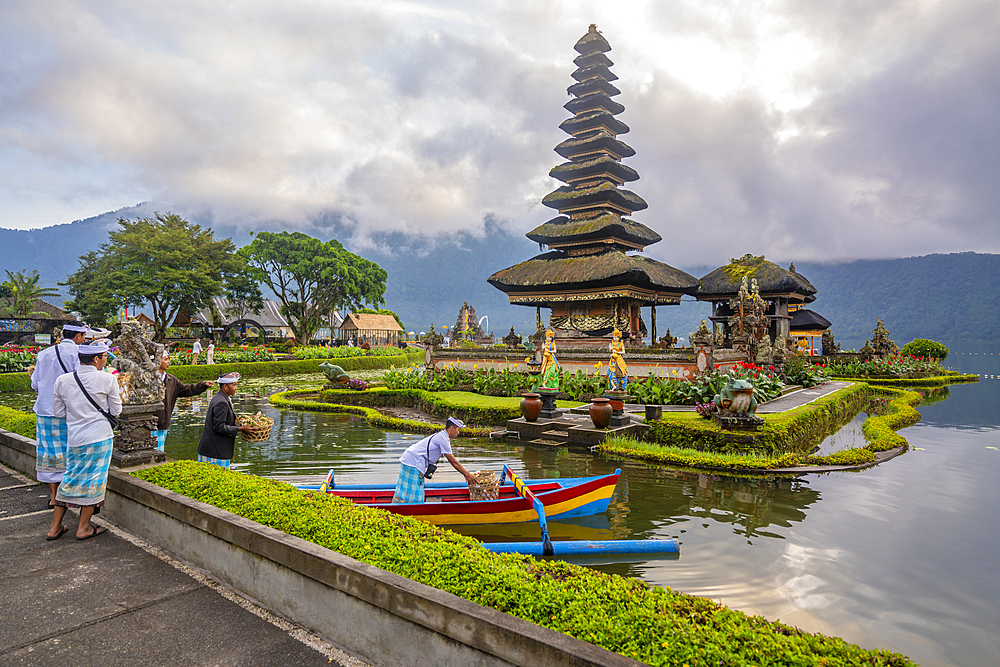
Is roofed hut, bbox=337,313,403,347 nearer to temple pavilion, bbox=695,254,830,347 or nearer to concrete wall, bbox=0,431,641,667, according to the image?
temple pavilion, bbox=695,254,830,347

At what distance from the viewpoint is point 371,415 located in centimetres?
1772

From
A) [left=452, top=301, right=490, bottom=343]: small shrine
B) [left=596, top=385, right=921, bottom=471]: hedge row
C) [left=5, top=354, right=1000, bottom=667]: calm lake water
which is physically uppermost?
[left=452, top=301, right=490, bottom=343]: small shrine

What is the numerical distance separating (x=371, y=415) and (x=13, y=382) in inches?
755

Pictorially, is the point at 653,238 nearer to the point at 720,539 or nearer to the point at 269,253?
the point at 720,539

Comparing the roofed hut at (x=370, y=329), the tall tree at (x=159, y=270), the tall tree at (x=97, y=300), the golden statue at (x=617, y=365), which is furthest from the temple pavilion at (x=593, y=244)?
the roofed hut at (x=370, y=329)

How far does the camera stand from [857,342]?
530ft

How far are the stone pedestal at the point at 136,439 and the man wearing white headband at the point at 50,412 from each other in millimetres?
656

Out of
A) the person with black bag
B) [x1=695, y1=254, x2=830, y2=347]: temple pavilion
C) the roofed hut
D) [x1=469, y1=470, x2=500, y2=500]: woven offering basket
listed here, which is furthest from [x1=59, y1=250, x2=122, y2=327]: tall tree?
[x1=695, y1=254, x2=830, y2=347]: temple pavilion

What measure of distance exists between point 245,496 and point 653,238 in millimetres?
31995

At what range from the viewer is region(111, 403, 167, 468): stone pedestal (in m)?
6.48

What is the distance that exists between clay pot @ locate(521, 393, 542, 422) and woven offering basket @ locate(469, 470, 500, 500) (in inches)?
285

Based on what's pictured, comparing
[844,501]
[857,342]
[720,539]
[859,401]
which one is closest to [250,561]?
[720,539]

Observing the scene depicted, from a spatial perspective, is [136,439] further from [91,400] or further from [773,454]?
[773,454]

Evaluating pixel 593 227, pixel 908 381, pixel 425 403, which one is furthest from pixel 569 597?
pixel 908 381
